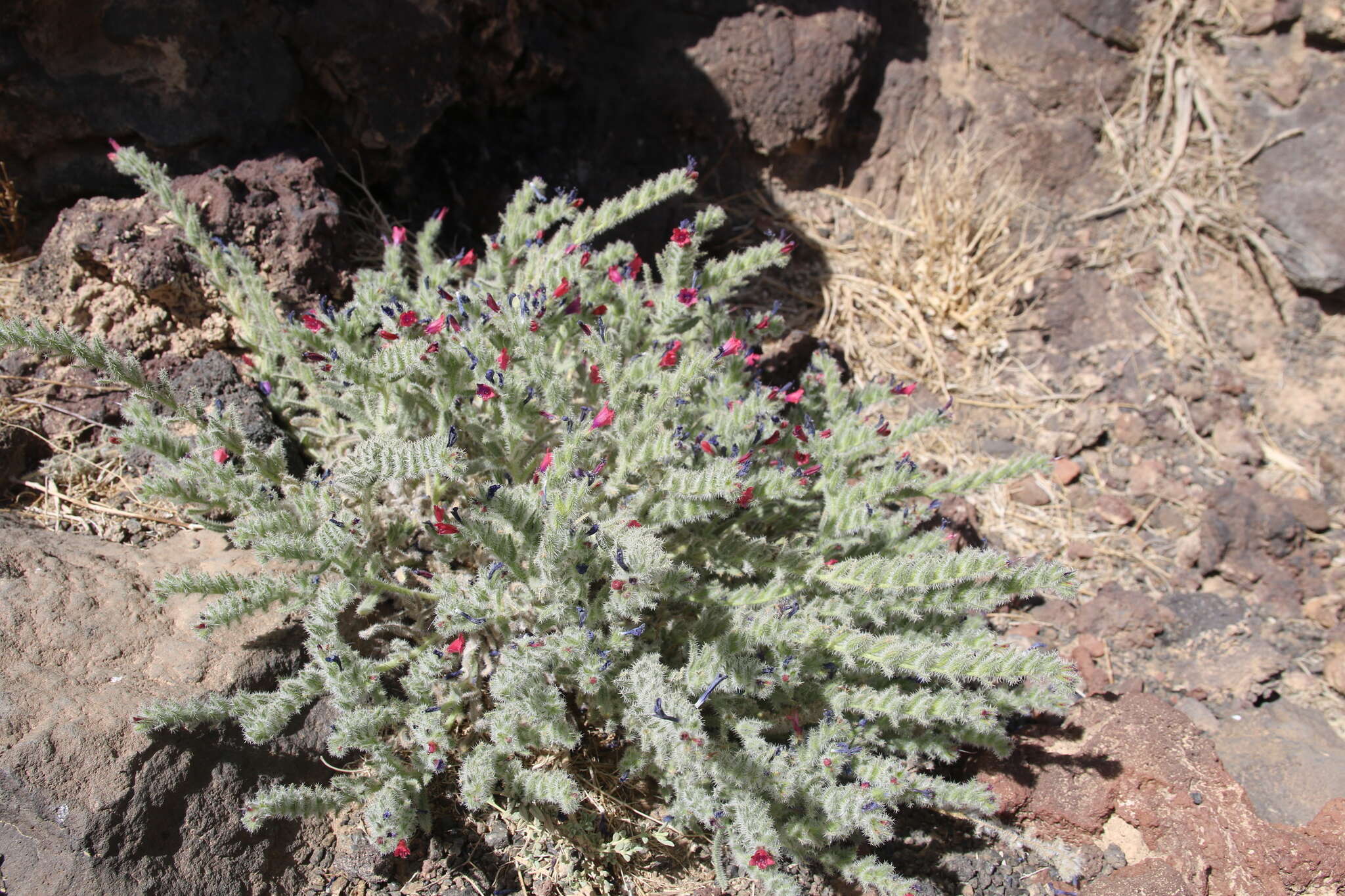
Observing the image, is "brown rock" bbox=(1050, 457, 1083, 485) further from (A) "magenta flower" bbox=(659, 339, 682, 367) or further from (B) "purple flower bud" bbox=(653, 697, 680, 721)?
(B) "purple flower bud" bbox=(653, 697, 680, 721)

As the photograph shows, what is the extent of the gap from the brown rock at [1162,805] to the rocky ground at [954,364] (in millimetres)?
10

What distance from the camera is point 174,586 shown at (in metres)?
2.35

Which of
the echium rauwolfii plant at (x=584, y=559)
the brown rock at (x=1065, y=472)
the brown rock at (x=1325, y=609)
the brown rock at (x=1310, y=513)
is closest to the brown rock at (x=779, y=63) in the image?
the echium rauwolfii plant at (x=584, y=559)

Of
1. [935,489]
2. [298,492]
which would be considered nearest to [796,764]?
[935,489]

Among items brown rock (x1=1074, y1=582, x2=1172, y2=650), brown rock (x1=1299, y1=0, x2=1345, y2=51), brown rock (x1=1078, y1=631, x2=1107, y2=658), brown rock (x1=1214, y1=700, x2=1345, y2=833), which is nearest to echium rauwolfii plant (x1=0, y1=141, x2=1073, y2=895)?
brown rock (x1=1078, y1=631, x2=1107, y2=658)

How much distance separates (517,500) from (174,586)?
3.13 feet

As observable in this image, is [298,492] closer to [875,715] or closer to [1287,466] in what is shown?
[875,715]

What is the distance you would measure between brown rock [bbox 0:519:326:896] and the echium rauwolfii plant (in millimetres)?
132

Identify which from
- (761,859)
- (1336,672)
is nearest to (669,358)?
(761,859)

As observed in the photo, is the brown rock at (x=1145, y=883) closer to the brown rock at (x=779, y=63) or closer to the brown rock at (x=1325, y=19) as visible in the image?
the brown rock at (x=779, y=63)

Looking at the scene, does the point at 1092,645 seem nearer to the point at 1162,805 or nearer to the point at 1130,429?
the point at 1162,805

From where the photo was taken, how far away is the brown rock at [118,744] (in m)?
2.14

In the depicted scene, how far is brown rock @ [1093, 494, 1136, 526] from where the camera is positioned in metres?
3.84

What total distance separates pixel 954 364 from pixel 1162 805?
217 cm
